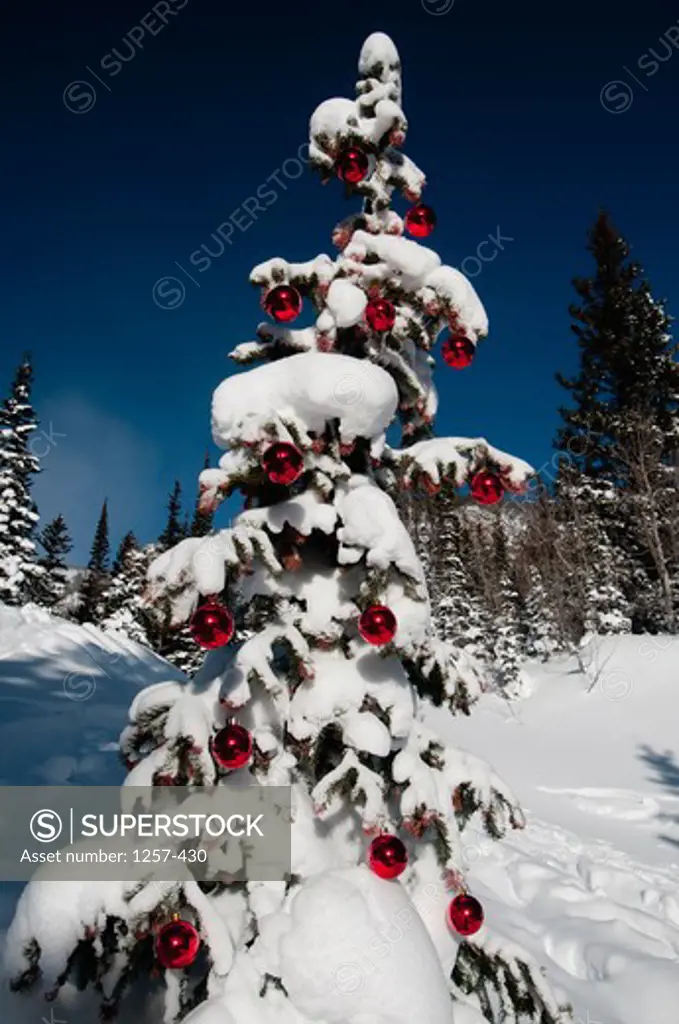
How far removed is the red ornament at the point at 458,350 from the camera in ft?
10.9

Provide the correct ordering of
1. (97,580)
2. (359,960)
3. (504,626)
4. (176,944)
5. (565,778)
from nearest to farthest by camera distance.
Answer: (176,944), (359,960), (565,778), (504,626), (97,580)

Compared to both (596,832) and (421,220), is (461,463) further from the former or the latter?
(596,832)

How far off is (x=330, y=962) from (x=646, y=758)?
44.7ft

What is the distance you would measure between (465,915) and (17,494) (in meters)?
29.0

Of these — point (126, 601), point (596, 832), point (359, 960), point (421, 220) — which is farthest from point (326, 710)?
point (126, 601)

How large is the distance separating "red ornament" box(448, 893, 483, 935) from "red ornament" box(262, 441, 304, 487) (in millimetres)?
1974

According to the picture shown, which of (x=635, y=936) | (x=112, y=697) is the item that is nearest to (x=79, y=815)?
(x=635, y=936)

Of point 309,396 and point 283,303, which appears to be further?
point 283,303

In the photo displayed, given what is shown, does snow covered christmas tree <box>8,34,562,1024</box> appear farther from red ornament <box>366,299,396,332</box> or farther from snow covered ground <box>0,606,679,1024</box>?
snow covered ground <box>0,606,679,1024</box>

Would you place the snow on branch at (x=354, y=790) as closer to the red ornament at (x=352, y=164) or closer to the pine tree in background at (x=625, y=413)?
the red ornament at (x=352, y=164)

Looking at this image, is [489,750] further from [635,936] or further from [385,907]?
[385,907]

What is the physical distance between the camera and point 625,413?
1021 inches

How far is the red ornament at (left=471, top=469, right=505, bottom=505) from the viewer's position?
305 cm

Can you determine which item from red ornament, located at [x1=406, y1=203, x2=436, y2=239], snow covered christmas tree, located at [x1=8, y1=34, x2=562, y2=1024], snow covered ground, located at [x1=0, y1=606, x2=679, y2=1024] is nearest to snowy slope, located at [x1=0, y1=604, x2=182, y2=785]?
snow covered ground, located at [x1=0, y1=606, x2=679, y2=1024]
